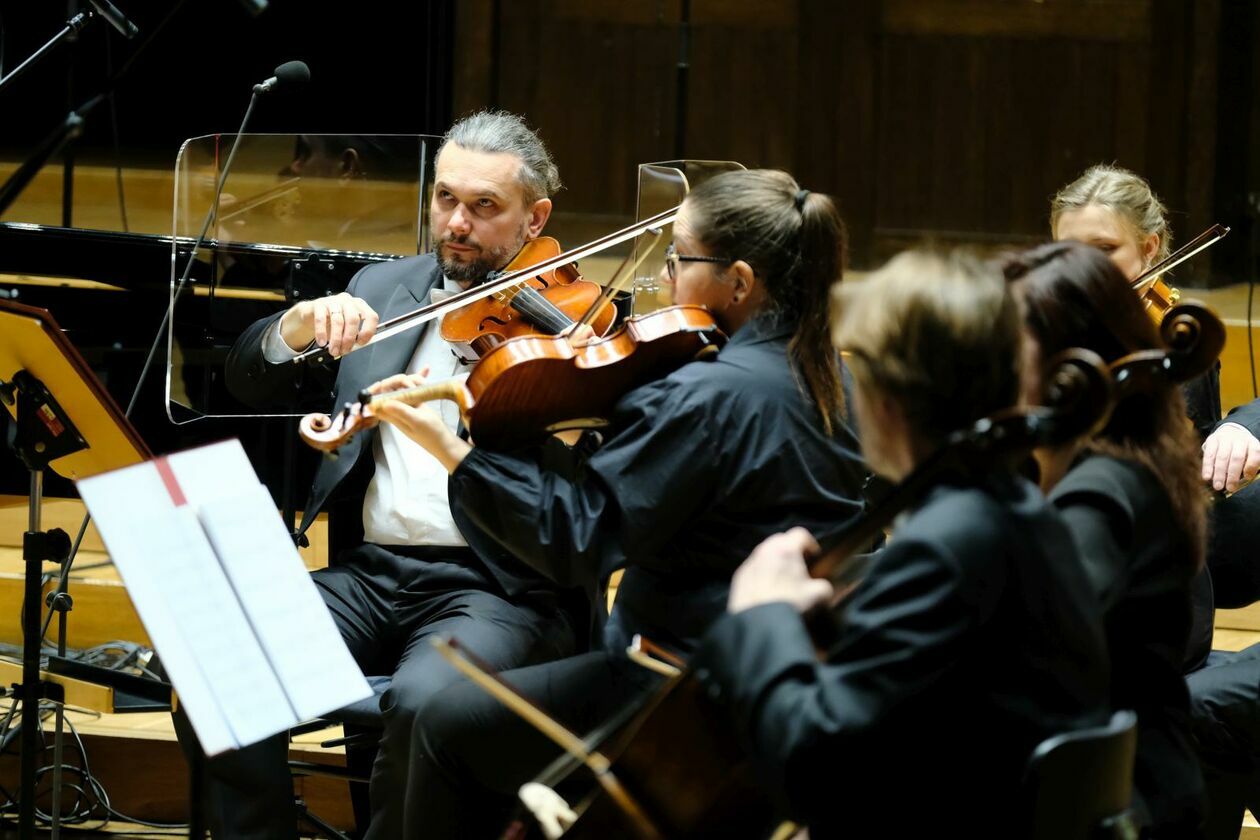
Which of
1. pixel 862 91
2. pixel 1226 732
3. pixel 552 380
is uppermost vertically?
pixel 862 91

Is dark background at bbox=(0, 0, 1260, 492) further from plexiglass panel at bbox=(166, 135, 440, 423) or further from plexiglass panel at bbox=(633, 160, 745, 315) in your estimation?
plexiglass panel at bbox=(633, 160, 745, 315)

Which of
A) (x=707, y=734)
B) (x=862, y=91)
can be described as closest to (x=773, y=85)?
(x=862, y=91)

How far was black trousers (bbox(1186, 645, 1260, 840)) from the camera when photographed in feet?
7.57

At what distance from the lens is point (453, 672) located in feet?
7.66

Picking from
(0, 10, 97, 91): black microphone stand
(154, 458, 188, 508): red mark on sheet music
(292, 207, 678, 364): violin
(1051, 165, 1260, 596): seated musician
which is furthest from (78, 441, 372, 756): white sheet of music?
(1051, 165, 1260, 596): seated musician

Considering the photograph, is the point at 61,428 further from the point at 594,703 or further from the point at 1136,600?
the point at 1136,600

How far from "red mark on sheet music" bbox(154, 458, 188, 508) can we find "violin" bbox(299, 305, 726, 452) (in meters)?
0.33

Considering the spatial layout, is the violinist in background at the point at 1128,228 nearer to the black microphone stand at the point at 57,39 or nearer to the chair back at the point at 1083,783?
the chair back at the point at 1083,783

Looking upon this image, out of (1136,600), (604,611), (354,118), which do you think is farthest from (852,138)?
(1136,600)

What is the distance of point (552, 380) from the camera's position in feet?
6.76

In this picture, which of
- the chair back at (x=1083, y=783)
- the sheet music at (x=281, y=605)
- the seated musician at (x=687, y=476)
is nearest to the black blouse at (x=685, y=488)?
the seated musician at (x=687, y=476)

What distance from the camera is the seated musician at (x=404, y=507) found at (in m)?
2.40

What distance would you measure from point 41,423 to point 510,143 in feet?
3.21

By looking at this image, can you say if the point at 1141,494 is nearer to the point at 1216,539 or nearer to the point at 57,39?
the point at 1216,539
